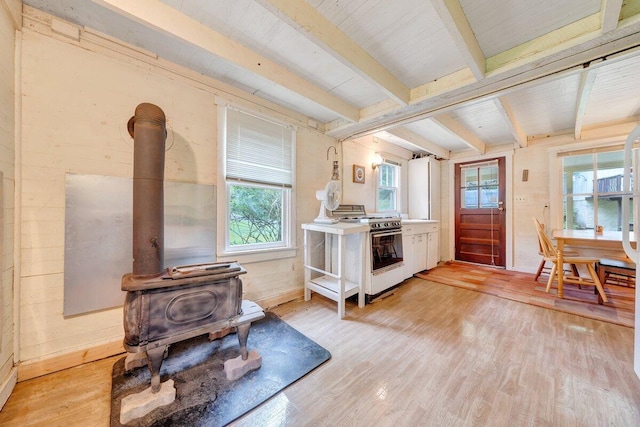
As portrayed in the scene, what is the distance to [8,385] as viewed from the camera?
1.36 m

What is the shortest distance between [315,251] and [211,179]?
1.62 meters

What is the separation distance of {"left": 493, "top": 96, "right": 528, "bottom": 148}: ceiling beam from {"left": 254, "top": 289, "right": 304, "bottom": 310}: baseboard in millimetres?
3211

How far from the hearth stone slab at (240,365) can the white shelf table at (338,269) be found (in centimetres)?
102

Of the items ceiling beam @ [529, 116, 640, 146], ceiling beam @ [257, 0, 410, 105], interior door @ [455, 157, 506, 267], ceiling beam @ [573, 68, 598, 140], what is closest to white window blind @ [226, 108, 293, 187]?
ceiling beam @ [257, 0, 410, 105]

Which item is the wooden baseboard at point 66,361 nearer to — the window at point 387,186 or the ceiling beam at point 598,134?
the window at point 387,186

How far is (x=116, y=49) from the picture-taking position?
1.77m

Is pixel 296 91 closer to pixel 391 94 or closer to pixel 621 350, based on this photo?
pixel 391 94

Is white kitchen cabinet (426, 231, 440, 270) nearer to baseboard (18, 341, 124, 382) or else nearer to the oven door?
the oven door

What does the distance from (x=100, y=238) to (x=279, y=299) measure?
1.79m

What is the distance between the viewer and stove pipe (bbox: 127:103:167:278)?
1.41 m

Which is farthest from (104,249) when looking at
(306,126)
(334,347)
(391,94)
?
(391,94)

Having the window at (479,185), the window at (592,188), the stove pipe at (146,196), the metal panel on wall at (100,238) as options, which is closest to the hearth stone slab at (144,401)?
the stove pipe at (146,196)

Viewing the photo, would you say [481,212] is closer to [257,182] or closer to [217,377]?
[257,182]

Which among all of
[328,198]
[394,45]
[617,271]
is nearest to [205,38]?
[394,45]
